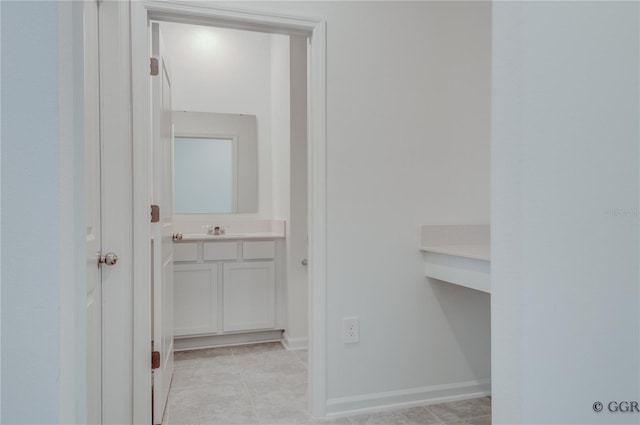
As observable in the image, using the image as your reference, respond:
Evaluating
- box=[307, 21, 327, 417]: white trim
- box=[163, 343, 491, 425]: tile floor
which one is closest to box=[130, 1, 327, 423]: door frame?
box=[307, 21, 327, 417]: white trim

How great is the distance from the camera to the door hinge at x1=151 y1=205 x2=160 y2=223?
1.92 meters

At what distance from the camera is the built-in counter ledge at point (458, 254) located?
181cm

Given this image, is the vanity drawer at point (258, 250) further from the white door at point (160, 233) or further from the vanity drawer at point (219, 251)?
the white door at point (160, 233)

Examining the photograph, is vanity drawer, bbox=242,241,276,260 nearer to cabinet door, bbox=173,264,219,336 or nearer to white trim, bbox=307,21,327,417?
cabinet door, bbox=173,264,219,336

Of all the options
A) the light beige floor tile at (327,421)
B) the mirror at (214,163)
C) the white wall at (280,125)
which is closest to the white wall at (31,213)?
the light beige floor tile at (327,421)

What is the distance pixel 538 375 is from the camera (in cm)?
95

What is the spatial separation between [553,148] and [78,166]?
102 centimetres

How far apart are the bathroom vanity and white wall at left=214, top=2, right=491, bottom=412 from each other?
1296mm

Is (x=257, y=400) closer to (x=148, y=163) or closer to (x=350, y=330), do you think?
(x=350, y=330)

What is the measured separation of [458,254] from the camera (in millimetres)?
1884

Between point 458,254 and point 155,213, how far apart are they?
1.43 m

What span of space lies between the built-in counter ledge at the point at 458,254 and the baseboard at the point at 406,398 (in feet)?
2.12

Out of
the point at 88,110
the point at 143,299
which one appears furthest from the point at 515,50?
the point at 143,299

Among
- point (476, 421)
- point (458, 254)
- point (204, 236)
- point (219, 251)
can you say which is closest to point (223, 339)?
point (219, 251)
